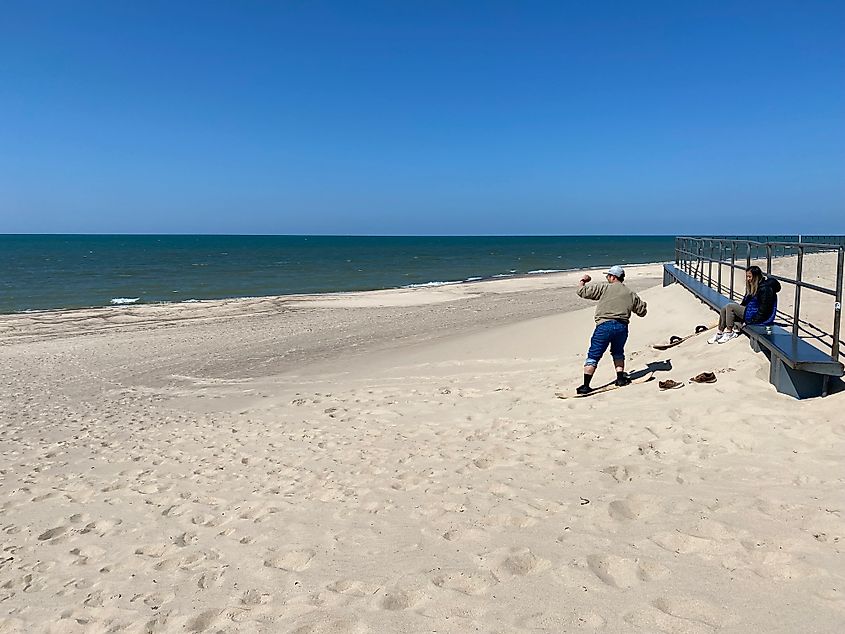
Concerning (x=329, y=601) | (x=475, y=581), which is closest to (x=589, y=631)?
(x=475, y=581)

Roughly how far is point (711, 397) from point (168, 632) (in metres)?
4.98

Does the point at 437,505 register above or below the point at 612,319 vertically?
below

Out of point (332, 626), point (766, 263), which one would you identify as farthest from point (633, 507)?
point (766, 263)

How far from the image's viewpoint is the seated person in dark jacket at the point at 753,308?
7.00m

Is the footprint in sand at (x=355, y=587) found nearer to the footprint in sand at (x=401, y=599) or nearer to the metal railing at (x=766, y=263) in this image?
the footprint in sand at (x=401, y=599)

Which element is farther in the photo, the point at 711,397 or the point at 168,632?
the point at 711,397

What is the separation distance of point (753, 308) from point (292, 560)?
5.98m

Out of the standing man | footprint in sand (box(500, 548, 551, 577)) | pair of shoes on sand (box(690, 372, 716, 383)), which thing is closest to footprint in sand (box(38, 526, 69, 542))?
footprint in sand (box(500, 548, 551, 577))

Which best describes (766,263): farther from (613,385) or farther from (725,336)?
(613,385)

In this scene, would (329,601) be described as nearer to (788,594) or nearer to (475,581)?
(475,581)

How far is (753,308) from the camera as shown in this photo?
7.20 meters

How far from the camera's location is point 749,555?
3277mm

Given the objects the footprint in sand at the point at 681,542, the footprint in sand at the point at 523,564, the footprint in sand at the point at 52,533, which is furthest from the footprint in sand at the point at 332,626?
the footprint in sand at the point at 52,533

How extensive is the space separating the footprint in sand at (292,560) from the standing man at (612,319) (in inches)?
159
